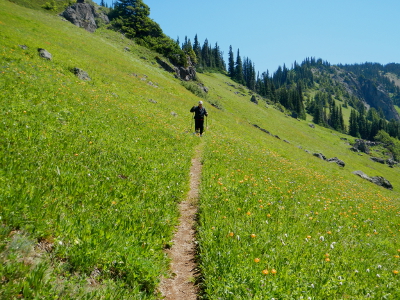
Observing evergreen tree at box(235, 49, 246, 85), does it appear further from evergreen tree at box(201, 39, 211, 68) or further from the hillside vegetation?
the hillside vegetation

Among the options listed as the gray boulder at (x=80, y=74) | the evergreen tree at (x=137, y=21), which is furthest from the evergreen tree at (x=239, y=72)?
the gray boulder at (x=80, y=74)

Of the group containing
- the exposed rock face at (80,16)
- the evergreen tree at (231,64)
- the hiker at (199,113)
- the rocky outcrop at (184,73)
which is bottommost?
the hiker at (199,113)

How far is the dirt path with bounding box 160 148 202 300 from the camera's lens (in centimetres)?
468

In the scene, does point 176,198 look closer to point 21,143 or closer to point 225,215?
point 225,215

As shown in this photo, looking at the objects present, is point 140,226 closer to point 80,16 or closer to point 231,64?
point 80,16

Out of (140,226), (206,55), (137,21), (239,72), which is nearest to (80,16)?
(137,21)

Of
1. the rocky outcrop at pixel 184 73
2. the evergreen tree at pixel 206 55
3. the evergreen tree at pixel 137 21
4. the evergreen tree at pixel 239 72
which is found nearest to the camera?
the rocky outcrop at pixel 184 73

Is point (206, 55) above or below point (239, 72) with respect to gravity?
above

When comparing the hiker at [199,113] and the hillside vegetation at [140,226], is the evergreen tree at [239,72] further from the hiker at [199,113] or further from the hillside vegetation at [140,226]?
the hillside vegetation at [140,226]

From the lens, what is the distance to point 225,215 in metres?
7.26

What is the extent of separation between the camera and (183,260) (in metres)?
5.60

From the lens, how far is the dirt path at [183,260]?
4.68 m

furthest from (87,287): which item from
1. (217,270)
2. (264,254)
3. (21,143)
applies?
(21,143)

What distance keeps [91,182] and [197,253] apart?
3583 mm
